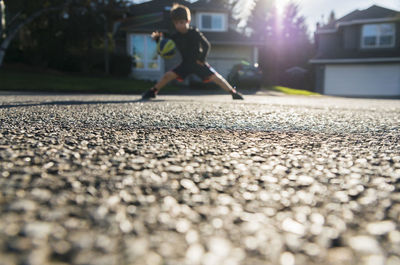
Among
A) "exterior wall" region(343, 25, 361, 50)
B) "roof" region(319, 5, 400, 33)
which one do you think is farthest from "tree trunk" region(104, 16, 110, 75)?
"exterior wall" region(343, 25, 361, 50)

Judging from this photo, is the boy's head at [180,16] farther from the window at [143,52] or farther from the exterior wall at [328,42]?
the exterior wall at [328,42]

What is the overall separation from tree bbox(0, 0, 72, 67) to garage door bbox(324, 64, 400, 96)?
1742cm

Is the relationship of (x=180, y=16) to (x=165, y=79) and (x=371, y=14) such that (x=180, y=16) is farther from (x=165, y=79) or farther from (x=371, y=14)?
(x=371, y=14)

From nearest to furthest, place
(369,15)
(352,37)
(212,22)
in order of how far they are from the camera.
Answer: (369,15) → (212,22) → (352,37)

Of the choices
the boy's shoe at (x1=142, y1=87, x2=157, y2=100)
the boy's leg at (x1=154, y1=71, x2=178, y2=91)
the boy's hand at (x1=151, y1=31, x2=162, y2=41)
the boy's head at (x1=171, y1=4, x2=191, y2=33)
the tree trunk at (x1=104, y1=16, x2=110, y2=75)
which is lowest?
the boy's shoe at (x1=142, y1=87, x2=157, y2=100)

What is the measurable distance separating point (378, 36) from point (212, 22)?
11.4 metres

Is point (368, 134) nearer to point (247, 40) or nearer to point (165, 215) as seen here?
point (165, 215)

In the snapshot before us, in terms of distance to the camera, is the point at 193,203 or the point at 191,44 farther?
the point at 191,44

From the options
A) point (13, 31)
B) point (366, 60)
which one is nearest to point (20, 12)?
point (13, 31)

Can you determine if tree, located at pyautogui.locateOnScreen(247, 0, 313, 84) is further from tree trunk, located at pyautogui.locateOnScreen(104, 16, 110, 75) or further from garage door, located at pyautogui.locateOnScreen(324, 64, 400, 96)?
tree trunk, located at pyautogui.locateOnScreen(104, 16, 110, 75)

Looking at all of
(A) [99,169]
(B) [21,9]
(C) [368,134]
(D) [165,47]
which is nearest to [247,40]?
(B) [21,9]

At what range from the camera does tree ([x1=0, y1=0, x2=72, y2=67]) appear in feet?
53.5

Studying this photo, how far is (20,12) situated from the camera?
1675 centimetres

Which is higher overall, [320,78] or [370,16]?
[370,16]
